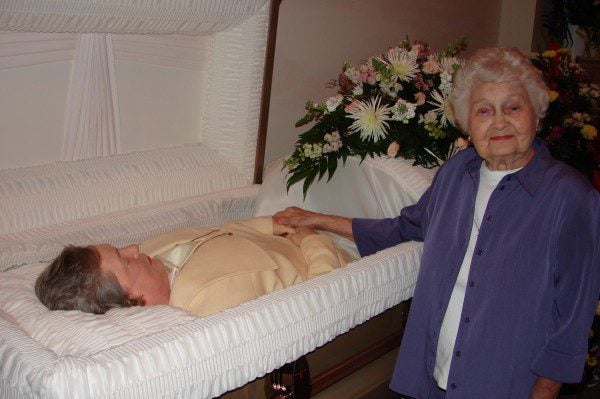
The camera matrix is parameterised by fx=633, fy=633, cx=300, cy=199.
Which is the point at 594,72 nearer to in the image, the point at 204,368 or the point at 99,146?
the point at 99,146

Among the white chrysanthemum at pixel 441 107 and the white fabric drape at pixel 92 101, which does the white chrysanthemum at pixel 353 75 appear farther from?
the white fabric drape at pixel 92 101

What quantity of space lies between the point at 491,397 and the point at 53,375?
3.35 feet

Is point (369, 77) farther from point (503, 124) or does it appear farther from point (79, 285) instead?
point (79, 285)

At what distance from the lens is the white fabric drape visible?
7.23ft

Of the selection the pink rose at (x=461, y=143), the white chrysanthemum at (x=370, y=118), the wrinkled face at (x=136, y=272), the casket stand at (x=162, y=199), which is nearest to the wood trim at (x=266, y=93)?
the casket stand at (x=162, y=199)

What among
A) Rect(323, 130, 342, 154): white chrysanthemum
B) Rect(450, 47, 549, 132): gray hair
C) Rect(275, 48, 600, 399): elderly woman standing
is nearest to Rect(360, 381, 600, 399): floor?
Rect(275, 48, 600, 399): elderly woman standing

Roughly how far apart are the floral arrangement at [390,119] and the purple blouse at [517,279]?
0.62 metres

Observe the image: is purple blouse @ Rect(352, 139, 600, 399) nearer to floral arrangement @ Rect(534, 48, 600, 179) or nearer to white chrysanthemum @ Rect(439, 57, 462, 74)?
floral arrangement @ Rect(534, 48, 600, 179)

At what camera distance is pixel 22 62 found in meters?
2.05

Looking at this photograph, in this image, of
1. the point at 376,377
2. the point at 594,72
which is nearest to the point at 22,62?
the point at 376,377

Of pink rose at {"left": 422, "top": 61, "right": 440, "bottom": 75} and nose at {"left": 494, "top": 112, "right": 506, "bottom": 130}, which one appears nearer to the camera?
nose at {"left": 494, "top": 112, "right": 506, "bottom": 130}

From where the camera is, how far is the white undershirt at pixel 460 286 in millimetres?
1648

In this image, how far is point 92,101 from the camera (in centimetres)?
225

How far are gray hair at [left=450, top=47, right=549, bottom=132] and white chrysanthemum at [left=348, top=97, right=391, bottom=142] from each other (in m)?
0.65
